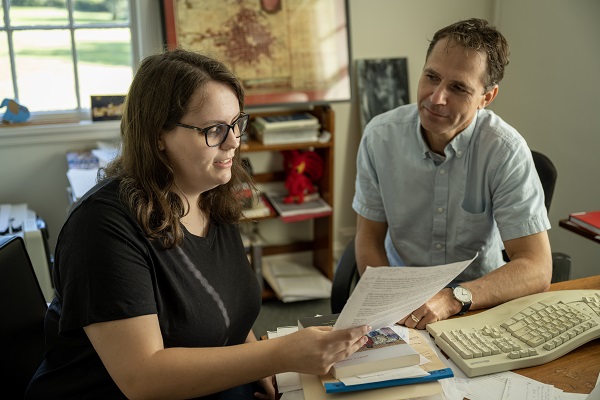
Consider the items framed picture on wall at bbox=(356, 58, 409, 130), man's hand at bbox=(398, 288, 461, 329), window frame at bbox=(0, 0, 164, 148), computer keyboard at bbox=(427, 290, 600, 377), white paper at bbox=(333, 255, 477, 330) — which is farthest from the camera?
framed picture on wall at bbox=(356, 58, 409, 130)

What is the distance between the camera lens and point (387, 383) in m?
1.20

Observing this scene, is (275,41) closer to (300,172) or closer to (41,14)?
(300,172)

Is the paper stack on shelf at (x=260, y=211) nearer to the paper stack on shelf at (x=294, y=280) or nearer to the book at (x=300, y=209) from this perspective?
the book at (x=300, y=209)

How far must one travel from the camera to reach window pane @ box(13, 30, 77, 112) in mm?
2947

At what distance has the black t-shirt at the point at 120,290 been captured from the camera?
3.97ft

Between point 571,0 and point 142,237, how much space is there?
2.43 metres

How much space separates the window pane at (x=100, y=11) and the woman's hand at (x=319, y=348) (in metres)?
2.28

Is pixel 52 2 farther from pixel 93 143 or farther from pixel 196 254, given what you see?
pixel 196 254

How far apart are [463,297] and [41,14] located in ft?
7.72

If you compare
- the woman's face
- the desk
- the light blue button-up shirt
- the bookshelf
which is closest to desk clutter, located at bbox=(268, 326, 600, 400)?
the woman's face

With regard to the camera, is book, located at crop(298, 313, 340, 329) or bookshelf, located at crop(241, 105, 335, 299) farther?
bookshelf, located at crop(241, 105, 335, 299)

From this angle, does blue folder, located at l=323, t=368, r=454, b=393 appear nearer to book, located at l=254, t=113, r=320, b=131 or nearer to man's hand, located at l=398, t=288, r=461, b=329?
man's hand, located at l=398, t=288, r=461, b=329

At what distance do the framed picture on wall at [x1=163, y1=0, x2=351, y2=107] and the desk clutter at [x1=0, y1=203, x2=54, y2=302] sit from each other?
1.00 metres

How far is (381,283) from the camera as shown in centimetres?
110
